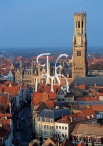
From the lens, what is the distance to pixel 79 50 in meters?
90.1

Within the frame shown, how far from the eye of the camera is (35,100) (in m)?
69.1

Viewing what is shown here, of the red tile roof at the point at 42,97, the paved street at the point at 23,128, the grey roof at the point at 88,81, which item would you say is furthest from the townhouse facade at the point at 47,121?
the grey roof at the point at 88,81

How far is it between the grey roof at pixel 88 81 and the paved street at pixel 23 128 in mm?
12584

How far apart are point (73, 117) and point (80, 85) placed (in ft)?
93.6

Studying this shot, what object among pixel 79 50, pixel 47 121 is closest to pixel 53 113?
pixel 47 121

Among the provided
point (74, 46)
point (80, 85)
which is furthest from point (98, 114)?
point (74, 46)

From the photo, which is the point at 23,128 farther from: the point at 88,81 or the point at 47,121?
the point at 88,81

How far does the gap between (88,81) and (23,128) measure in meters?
26.6

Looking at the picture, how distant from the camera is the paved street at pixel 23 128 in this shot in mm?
53781

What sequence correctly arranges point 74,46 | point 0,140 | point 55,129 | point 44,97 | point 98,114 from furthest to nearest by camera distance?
point 74,46, point 44,97, point 98,114, point 55,129, point 0,140

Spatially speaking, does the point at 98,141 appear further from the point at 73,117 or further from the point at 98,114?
the point at 98,114

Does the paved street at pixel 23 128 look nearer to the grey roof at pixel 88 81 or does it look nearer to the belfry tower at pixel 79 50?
the grey roof at pixel 88 81

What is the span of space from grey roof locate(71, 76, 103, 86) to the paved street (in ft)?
41.3

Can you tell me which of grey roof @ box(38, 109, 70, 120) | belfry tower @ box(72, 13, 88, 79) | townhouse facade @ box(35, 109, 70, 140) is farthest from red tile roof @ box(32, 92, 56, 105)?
belfry tower @ box(72, 13, 88, 79)
